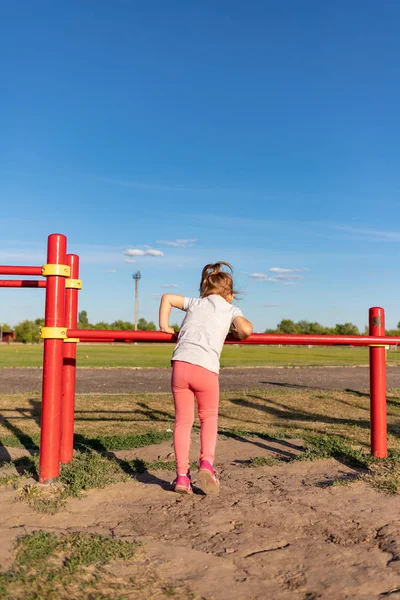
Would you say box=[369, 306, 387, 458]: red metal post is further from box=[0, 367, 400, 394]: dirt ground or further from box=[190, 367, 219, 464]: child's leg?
box=[0, 367, 400, 394]: dirt ground

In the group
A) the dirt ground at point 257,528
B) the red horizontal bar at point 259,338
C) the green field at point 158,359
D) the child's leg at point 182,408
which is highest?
the red horizontal bar at point 259,338

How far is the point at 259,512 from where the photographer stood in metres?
3.11

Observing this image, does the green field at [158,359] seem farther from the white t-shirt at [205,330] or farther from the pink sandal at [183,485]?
the pink sandal at [183,485]

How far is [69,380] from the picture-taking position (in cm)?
449

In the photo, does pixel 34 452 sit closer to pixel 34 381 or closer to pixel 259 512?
pixel 259 512

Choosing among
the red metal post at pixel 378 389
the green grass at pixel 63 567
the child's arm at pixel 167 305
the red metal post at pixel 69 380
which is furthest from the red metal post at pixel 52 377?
the red metal post at pixel 378 389

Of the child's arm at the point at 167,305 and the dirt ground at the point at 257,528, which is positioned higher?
the child's arm at the point at 167,305

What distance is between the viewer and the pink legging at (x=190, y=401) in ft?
11.8

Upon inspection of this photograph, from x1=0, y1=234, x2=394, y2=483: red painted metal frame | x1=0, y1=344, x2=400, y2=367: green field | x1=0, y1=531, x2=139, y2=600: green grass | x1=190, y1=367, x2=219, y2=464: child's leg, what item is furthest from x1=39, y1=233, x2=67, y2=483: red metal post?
x1=0, y1=344, x2=400, y2=367: green field

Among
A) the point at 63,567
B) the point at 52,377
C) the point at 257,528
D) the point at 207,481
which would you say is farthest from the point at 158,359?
the point at 63,567

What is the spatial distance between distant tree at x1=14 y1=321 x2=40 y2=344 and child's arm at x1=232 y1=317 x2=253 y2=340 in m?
79.7

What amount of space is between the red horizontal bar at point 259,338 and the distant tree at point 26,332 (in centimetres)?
7924

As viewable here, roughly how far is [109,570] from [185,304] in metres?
1.79

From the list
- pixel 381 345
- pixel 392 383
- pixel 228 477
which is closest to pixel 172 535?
pixel 228 477
